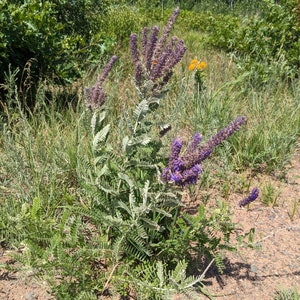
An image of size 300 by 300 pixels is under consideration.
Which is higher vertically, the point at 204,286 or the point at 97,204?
the point at 97,204

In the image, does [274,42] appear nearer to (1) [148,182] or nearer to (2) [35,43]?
(2) [35,43]

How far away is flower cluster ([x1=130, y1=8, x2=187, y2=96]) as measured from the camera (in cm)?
153

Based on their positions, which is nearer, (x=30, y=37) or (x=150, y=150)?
(x=150, y=150)

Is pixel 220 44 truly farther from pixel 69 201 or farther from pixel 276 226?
pixel 69 201

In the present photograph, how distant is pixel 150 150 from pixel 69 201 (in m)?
0.61

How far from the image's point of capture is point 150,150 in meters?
1.73

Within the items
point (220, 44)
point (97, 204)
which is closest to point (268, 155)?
point (97, 204)

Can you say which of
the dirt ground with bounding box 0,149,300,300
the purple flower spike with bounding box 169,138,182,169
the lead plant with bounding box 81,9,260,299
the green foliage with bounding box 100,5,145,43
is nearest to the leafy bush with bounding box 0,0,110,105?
the lead plant with bounding box 81,9,260,299

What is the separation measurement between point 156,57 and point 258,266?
122 cm

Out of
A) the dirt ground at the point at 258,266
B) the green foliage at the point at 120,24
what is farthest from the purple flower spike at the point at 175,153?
the green foliage at the point at 120,24

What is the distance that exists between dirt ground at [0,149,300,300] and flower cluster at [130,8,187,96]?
84 cm

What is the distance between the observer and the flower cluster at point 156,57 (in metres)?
1.53

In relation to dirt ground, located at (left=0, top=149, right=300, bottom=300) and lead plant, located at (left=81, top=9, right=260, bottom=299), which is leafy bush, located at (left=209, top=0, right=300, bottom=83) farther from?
lead plant, located at (left=81, top=9, right=260, bottom=299)

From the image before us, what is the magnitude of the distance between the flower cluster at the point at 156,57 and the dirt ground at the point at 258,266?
2.74 ft
